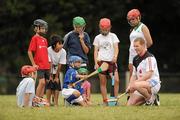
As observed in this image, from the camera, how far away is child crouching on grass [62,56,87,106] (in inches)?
570

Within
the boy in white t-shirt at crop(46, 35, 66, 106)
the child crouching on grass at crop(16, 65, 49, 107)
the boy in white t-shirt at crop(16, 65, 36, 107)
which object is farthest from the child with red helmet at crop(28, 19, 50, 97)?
the boy in white t-shirt at crop(16, 65, 36, 107)

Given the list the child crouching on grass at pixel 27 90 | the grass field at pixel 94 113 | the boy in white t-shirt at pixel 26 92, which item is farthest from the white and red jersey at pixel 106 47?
the grass field at pixel 94 113

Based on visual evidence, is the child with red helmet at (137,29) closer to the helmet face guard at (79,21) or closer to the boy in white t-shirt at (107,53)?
the boy in white t-shirt at (107,53)

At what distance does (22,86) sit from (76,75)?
1336 mm

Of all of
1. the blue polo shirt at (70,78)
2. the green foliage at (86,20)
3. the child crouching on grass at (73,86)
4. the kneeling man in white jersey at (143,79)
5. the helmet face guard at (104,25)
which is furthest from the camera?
the green foliage at (86,20)

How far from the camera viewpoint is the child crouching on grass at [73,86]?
570 inches

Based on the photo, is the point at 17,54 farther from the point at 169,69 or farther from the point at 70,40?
the point at 70,40

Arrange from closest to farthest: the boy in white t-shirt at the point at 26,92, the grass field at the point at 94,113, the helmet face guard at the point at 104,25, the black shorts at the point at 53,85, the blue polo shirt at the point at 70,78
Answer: the grass field at the point at 94,113 < the boy in white t-shirt at the point at 26,92 < the blue polo shirt at the point at 70,78 < the helmet face guard at the point at 104,25 < the black shorts at the point at 53,85

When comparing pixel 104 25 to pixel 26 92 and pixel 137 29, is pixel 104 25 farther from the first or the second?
pixel 26 92

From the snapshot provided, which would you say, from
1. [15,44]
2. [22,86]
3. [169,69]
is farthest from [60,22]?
[22,86]

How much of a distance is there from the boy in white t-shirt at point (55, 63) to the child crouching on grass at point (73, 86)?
0.80m

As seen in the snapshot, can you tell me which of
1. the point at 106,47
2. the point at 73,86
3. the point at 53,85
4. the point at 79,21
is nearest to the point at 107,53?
the point at 106,47

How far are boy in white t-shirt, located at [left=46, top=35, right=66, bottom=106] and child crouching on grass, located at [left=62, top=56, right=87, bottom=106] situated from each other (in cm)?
80

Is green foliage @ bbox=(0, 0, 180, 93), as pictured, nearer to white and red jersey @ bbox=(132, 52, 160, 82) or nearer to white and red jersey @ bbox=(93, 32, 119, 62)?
white and red jersey @ bbox=(93, 32, 119, 62)
